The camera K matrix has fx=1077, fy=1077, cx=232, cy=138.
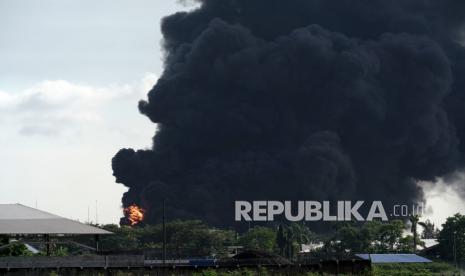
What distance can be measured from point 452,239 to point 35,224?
106 meters

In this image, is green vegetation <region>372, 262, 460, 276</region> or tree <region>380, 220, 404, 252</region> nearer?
green vegetation <region>372, 262, 460, 276</region>

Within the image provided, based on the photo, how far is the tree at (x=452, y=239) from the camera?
18362 cm

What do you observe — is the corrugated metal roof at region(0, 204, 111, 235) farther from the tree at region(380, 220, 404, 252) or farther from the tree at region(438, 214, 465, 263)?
the tree at region(380, 220, 404, 252)

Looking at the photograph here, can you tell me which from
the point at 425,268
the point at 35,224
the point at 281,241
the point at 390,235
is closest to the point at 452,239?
the point at 390,235

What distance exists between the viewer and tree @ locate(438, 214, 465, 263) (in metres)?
184

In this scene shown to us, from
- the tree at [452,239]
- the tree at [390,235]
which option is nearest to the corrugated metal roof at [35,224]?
the tree at [452,239]

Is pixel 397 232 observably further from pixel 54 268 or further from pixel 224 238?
pixel 54 268

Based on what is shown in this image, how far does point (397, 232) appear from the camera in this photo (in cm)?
19288

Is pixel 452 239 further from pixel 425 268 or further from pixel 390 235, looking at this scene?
pixel 425 268

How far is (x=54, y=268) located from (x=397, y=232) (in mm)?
114474

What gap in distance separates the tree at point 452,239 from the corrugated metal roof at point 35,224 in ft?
320

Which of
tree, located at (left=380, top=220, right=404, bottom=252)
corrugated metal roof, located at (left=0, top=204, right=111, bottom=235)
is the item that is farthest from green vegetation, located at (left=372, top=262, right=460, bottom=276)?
corrugated metal roof, located at (left=0, top=204, right=111, bottom=235)

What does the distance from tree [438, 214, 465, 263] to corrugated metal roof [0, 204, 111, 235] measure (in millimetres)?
97661

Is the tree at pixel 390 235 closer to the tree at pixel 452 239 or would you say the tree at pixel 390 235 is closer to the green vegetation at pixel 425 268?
the tree at pixel 452 239
